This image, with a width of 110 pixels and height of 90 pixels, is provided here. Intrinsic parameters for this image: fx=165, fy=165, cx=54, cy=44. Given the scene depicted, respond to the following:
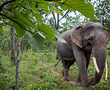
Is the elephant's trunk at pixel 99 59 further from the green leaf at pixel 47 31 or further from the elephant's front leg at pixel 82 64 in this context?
the green leaf at pixel 47 31

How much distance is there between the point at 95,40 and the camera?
280 cm

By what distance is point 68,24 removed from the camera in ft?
22.3

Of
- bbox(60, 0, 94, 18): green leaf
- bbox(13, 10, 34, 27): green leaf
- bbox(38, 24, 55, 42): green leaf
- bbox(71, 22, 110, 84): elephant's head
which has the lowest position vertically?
bbox(71, 22, 110, 84): elephant's head

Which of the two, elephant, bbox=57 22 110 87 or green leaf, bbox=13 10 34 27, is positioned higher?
green leaf, bbox=13 10 34 27

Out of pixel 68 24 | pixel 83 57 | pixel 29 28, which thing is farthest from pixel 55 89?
pixel 68 24

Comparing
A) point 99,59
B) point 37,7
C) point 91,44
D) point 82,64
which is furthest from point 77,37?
point 37,7

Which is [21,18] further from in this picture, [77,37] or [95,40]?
[77,37]

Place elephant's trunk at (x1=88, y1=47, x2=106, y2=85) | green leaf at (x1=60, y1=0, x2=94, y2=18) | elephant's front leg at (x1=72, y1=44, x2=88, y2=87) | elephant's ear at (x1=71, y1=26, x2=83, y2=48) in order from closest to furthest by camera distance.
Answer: green leaf at (x1=60, y1=0, x2=94, y2=18) < elephant's trunk at (x1=88, y1=47, x2=106, y2=85) < elephant's ear at (x1=71, y1=26, x2=83, y2=48) < elephant's front leg at (x1=72, y1=44, x2=88, y2=87)

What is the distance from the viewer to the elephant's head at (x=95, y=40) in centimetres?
257

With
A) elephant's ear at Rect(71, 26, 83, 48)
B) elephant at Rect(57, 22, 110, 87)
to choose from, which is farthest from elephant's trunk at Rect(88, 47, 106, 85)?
elephant's ear at Rect(71, 26, 83, 48)

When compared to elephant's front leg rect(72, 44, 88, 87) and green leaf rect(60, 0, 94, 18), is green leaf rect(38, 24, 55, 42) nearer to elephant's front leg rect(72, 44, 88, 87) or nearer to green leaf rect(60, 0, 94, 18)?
green leaf rect(60, 0, 94, 18)

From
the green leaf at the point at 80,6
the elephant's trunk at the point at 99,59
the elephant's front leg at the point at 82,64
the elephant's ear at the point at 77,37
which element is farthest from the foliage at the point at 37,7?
the elephant's front leg at the point at 82,64

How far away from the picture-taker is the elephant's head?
8.43 feet

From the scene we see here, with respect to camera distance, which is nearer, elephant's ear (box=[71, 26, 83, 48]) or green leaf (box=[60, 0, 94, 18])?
green leaf (box=[60, 0, 94, 18])
